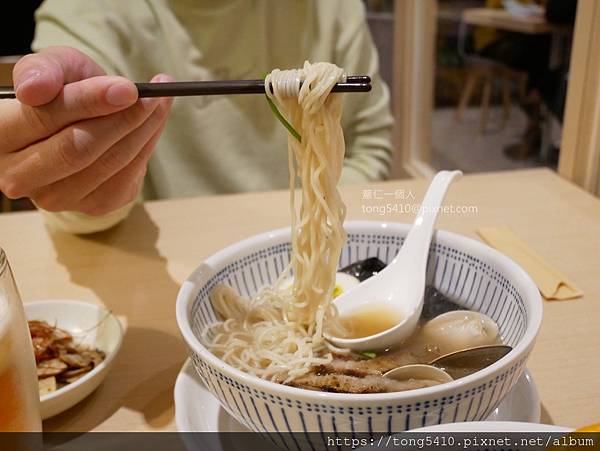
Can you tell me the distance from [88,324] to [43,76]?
14.6 inches

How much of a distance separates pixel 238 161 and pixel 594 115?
95 cm

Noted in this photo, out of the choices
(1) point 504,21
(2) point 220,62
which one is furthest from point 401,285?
(1) point 504,21

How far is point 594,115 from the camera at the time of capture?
45.6 inches

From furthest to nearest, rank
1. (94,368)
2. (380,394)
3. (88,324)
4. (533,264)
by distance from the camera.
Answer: (533,264), (88,324), (94,368), (380,394)

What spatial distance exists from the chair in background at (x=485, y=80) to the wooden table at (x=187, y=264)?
298 cm

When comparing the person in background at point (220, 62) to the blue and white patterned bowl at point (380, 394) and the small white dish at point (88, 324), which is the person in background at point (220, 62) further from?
the blue and white patterned bowl at point (380, 394)

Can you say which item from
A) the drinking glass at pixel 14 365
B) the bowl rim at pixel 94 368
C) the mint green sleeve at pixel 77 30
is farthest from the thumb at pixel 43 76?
the mint green sleeve at pixel 77 30

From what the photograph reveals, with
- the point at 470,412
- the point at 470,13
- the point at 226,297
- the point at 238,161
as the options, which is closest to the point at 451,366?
the point at 470,412

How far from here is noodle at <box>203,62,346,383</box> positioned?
64cm

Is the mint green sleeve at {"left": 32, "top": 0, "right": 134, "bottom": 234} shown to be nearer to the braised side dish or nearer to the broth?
the braised side dish

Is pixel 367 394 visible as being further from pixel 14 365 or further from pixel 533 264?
pixel 533 264

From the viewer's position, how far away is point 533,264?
3.08 ft

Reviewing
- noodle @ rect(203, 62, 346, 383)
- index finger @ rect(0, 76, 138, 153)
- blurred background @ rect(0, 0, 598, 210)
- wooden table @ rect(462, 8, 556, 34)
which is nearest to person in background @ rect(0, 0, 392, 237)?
index finger @ rect(0, 76, 138, 153)

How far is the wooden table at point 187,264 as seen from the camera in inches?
26.4
